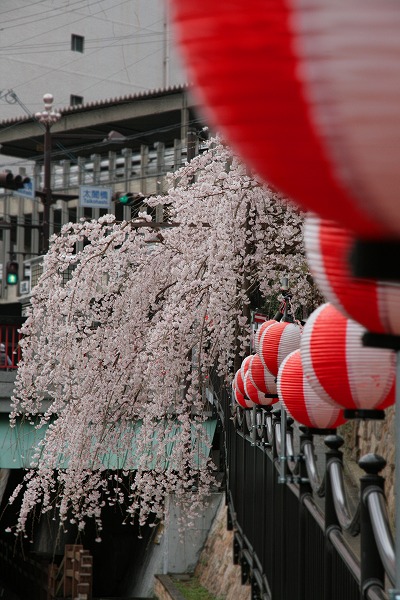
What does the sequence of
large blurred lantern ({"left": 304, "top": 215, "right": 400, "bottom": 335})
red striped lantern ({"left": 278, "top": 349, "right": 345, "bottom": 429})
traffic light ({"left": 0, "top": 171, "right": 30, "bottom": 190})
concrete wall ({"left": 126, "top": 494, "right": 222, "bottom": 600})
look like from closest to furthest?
large blurred lantern ({"left": 304, "top": 215, "right": 400, "bottom": 335}) < red striped lantern ({"left": 278, "top": 349, "right": 345, "bottom": 429}) < concrete wall ({"left": 126, "top": 494, "right": 222, "bottom": 600}) < traffic light ({"left": 0, "top": 171, "right": 30, "bottom": 190})

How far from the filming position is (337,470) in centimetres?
515

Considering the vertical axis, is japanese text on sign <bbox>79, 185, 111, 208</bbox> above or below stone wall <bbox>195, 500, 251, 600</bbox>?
above

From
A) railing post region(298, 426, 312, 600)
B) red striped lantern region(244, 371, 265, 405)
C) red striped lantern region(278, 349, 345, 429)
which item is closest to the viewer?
red striped lantern region(278, 349, 345, 429)

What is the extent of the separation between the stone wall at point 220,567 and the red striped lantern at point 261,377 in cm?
318

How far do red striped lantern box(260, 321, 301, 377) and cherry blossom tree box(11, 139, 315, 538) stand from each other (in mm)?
1620

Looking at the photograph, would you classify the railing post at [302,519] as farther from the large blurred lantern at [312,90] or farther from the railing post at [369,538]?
the large blurred lantern at [312,90]

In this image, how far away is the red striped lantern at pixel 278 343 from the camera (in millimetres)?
8414

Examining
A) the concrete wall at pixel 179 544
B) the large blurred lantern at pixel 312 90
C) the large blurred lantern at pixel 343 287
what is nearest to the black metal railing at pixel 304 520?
the large blurred lantern at pixel 343 287

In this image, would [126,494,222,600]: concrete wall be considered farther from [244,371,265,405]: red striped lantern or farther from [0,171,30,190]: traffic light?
[0,171,30,190]: traffic light

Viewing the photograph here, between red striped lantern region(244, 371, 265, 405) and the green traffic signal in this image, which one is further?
the green traffic signal

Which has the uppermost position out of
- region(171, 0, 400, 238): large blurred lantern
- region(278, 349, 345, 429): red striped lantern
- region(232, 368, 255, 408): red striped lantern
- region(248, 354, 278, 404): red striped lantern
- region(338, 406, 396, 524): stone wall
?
region(171, 0, 400, 238): large blurred lantern

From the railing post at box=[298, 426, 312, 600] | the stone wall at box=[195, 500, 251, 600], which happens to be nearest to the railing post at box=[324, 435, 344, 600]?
the railing post at box=[298, 426, 312, 600]

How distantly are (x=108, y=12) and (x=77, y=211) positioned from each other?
990 centimetres

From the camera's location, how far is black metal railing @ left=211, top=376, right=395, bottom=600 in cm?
427
